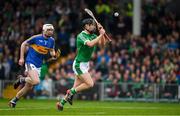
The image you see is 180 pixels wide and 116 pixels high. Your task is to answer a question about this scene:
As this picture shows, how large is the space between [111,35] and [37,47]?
481 inches

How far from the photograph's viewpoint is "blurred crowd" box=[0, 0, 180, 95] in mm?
31000

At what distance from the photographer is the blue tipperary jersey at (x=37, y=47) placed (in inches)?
877

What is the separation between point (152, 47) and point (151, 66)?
1.27 metres

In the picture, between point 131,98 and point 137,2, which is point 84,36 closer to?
point 131,98

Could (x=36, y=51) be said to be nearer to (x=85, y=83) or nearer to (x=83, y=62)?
(x=83, y=62)

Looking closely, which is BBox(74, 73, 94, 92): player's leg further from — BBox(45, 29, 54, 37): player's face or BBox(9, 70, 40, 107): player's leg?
BBox(45, 29, 54, 37): player's face

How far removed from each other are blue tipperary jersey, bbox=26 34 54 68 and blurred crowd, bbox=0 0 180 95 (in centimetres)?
810

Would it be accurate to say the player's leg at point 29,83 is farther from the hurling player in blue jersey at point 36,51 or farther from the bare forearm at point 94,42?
the bare forearm at point 94,42

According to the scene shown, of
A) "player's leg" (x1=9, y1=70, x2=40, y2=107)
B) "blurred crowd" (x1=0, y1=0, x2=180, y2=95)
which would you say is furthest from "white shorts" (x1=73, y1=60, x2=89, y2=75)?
"blurred crowd" (x1=0, y1=0, x2=180, y2=95)

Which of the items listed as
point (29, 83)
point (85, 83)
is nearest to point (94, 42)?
point (85, 83)

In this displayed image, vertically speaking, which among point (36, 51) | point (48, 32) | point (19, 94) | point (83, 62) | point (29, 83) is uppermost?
point (48, 32)

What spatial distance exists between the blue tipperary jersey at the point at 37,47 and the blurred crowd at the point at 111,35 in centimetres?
810

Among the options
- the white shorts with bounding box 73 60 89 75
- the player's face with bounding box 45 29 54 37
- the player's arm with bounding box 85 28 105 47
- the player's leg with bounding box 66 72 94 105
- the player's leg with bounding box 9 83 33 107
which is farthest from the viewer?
the player's face with bounding box 45 29 54 37

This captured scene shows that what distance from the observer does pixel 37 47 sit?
2242 centimetres
